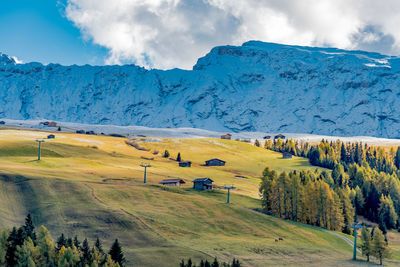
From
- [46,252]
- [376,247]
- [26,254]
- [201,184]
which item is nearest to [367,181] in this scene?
[201,184]

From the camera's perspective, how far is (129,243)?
155 ft

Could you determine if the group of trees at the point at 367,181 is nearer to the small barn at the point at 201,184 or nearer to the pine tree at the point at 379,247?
the pine tree at the point at 379,247

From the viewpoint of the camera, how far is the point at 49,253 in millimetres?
40031

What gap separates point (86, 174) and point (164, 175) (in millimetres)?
19404

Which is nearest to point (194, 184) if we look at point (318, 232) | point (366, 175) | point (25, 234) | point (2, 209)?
point (318, 232)

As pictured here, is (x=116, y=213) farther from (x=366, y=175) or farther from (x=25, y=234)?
(x=366, y=175)

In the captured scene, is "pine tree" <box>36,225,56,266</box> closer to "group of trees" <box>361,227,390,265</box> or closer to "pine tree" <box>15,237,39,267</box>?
"pine tree" <box>15,237,39,267</box>

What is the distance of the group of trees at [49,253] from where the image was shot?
1508 inches

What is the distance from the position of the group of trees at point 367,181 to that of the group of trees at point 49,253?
2327 inches

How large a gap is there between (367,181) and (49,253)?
302ft

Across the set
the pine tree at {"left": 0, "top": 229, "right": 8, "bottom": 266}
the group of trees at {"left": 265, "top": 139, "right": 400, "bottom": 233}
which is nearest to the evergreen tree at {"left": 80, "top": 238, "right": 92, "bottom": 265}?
the pine tree at {"left": 0, "top": 229, "right": 8, "bottom": 266}

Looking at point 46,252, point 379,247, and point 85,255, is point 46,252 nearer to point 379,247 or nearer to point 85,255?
point 85,255

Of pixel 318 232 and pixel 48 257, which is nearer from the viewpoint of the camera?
pixel 48 257

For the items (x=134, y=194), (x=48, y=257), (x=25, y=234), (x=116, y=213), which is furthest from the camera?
(x=134, y=194)
